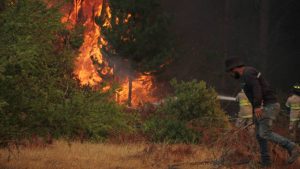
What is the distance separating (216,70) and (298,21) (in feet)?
16.8

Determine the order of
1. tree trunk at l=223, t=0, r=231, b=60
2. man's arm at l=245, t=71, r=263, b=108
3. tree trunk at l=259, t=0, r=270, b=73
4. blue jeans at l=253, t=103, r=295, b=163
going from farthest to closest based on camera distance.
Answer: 1. tree trunk at l=223, t=0, r=231, b=60
2. tree trunk at l=259, t=0, r=270, b=73
3. blue jeans at l=253, t=103, r=295, b=163
4. man's arm at l=245, t=71, r=263, b=108

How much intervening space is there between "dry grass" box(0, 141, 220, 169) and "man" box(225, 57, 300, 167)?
1125 mm

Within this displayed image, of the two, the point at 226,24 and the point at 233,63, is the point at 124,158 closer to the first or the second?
the point at 233,63

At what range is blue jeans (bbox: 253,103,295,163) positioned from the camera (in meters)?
8.80

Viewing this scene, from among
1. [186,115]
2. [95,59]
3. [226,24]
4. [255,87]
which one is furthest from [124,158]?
[226,24]

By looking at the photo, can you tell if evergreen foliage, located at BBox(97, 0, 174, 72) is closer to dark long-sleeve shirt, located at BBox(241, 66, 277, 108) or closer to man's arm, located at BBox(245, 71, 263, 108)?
dark long-sleeve shirt, located at BBox(241, 66, 277, 108)

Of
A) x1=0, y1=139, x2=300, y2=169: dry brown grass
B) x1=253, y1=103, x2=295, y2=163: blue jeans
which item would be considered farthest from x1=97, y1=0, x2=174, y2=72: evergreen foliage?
x1=253, y1=103, x2=295, y2=163: blue jeans

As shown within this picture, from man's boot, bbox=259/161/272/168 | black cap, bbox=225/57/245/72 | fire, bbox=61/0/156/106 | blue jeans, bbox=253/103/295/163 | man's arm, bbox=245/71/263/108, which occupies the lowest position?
man's boot, bbox=259/161/272/168

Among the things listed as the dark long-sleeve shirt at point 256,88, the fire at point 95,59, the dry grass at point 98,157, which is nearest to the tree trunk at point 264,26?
the fire at point 95,59

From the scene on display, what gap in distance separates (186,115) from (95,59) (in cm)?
1068

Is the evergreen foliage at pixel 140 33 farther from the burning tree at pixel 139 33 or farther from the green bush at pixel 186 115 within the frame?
the green bush at pixel 186 115

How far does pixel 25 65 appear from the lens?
7.75 meters

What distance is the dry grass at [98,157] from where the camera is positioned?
9.35m

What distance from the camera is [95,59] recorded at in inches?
957
